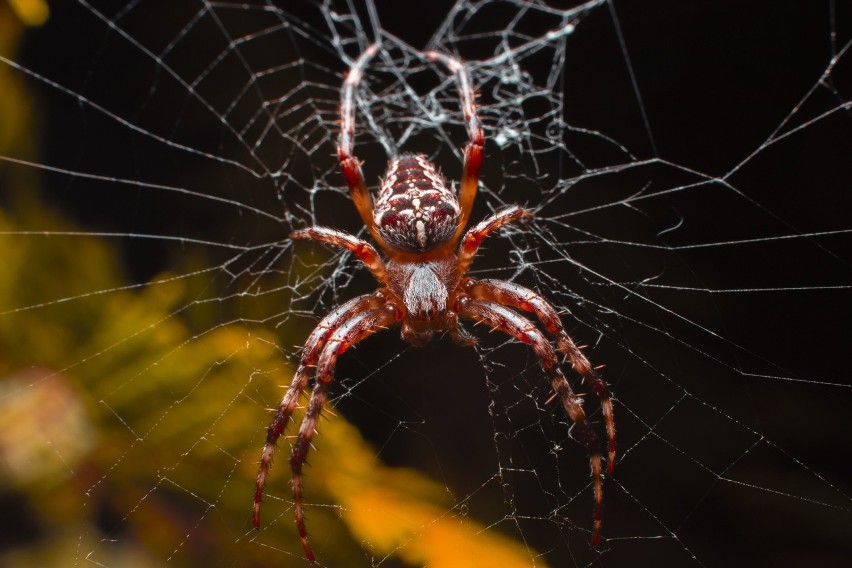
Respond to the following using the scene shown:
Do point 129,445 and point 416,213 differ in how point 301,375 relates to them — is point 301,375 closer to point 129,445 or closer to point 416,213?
point 129,445

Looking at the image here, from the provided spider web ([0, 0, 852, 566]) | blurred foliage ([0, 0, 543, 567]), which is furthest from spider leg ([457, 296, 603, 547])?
blurred foliage ([0, 0, 543, 567])

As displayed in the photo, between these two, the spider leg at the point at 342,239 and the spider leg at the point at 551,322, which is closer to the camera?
the spider leg at the point at 551,322

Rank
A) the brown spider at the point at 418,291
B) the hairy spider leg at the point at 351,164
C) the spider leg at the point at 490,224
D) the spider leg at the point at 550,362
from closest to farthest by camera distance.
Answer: the spider leg at the point at 550,362
the brown spider at the point at 418,291
the spider leg at the point at 490,224
the hairy spider leg at the point at 351,164

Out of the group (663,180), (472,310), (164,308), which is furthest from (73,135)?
(663,180)

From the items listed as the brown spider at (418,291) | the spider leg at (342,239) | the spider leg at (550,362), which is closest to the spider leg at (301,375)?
the brown spider at (418,291)

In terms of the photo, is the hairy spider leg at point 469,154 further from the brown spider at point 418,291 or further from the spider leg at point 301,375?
the spider leg at point 301,375

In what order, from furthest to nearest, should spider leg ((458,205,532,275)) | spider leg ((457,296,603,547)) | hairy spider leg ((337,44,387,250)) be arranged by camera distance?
1. hairy spider leg ((337,44,387,250))
2. spider leg ((458,205,532,275))
3. spider leg ((457,296,603,547))

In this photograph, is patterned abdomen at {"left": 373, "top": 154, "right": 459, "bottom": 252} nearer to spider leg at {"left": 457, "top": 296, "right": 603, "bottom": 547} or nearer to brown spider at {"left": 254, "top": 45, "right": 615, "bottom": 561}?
brown spider at {"left": 254, "top": 45, "right": 615, "bottom": 561}
